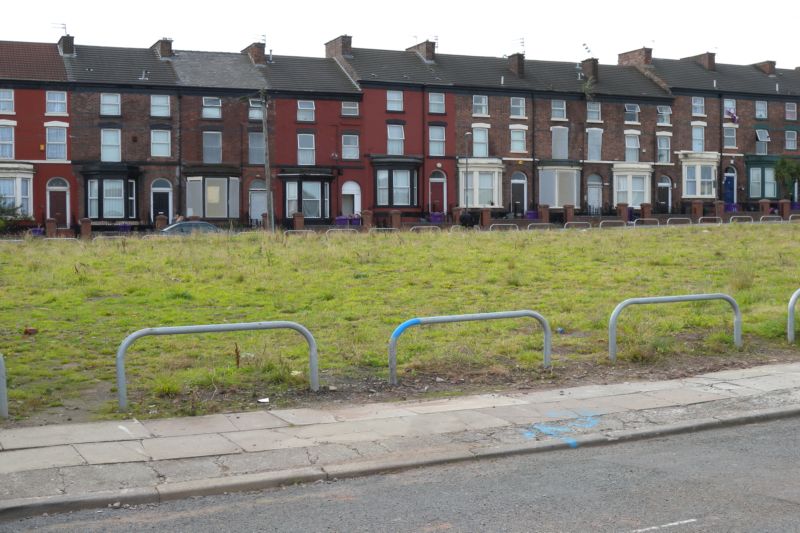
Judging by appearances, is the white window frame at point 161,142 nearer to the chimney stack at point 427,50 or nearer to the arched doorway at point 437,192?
the arched doorway at point 437,192

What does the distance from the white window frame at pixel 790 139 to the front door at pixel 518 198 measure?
75.9ft

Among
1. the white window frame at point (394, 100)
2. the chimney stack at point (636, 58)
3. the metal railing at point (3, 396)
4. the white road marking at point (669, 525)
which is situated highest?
the chimney stack at point (636, 58)

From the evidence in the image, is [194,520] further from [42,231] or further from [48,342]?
[42,231]

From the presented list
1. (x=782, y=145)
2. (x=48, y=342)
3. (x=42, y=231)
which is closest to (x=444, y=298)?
(x=48, y=342)

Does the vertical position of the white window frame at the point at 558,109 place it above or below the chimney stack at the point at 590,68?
below

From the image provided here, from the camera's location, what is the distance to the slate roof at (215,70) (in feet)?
181

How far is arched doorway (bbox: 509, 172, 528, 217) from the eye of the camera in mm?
61719

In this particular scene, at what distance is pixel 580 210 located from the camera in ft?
204

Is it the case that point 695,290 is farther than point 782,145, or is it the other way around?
point 782,145

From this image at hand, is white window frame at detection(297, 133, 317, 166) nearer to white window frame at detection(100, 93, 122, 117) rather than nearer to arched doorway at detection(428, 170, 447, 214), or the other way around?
arched doorway at detection(428, 170, 447, 214)

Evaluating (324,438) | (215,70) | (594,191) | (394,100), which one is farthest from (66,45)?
(324,438)

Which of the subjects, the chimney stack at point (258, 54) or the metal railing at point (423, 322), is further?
the chimney stack at point (258, 54)

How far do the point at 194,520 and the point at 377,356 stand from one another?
6.18 meters

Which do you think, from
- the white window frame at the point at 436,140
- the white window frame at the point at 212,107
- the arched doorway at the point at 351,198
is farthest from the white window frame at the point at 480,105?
the white window frame at the point at 212,107
